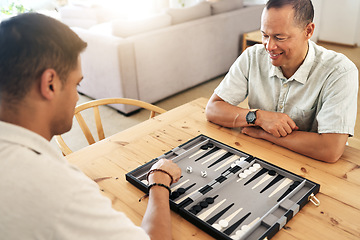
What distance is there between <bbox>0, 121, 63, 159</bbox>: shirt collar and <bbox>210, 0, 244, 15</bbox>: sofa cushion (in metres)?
4.24

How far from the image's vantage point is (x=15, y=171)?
27.4 inches

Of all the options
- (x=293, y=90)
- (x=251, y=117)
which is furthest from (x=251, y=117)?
(x=293, y=90)

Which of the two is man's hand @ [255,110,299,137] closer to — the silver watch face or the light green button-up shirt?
the silver watch face

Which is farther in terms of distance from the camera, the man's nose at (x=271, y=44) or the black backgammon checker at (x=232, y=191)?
the man's nose at (x=271, y=44)

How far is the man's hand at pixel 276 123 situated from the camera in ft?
5.05

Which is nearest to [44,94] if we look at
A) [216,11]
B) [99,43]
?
[99,43]

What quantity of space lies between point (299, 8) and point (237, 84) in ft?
1.74

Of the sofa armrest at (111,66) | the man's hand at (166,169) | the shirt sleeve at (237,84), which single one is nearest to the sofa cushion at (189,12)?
the sofa armrest at (111,66)

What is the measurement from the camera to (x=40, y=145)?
2.59 feet

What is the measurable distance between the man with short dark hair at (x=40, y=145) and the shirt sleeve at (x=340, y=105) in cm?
107

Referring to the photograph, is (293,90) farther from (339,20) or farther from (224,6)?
(339,20)

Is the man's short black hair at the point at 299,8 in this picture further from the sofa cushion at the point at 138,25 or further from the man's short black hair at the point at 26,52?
the sofa cushion at the point at 138,25

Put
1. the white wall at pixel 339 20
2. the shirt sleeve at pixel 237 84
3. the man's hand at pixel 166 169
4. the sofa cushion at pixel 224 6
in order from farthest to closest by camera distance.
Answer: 1. the white wall at pixel 339 20
2. the sofa cushion at pixel 224 6
3. the shirt sleeve at pixel 237 84
4. the man's hand at pixel 166 169

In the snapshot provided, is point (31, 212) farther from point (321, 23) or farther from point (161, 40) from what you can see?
point (321, 23)
